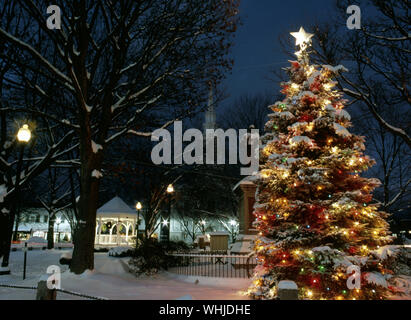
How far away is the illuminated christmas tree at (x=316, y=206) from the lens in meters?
7.82

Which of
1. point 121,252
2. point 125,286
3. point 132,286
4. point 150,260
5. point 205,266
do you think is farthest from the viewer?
point 121,252

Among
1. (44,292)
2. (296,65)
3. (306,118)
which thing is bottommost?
(44,292)

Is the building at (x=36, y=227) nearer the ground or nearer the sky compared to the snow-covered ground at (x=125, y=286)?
nearer the ground

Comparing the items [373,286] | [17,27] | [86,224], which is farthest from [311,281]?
[17,27]

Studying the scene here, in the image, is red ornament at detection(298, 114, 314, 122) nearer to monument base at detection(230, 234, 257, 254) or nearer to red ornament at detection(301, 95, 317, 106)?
red ornament at detection(301, 95, 317, 106)

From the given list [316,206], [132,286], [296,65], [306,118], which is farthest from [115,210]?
[316,206]

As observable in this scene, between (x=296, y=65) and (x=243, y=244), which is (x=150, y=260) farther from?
(x=296, y=65)

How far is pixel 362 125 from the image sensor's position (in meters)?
24.5

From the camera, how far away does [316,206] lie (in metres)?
8.40

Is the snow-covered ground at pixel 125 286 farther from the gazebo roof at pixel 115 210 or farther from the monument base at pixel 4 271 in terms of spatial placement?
the gazebo roof at pixel 115 210

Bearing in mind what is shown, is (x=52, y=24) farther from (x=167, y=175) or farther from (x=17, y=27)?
(x=167, y=175)

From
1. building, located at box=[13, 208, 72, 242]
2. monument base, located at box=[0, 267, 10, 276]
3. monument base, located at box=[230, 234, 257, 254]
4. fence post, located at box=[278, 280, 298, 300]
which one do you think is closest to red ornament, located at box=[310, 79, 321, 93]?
fence post, located at box=[278, 280, 298, 300]

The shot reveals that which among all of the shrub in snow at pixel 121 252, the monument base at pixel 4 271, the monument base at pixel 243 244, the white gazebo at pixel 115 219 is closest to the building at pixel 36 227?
the white gazebo at pixel 115 219
